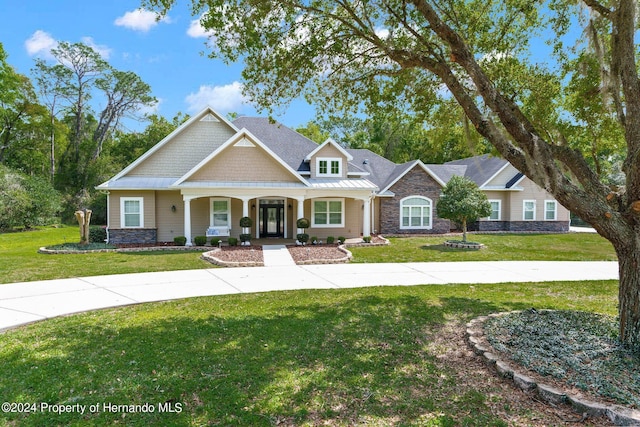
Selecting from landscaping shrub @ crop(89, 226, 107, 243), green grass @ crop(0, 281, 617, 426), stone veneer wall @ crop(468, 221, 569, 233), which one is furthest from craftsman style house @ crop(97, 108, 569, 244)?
green grass @ crop(0, 281, 617, 426)

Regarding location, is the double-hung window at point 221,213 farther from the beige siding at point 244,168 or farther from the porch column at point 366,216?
the porch column at point 366,216

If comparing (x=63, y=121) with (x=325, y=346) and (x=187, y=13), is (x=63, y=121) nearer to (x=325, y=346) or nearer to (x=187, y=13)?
(x=187, y=13)

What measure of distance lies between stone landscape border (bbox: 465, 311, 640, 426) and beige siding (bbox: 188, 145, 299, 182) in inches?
568

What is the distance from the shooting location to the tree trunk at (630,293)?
4410 mm

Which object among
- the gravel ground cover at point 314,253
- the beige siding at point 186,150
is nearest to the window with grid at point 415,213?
the gravel ground cover at point 314,253

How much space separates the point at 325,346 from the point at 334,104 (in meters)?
5.53

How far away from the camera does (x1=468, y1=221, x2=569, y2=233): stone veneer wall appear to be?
83.6ft

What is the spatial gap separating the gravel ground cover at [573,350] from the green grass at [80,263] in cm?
883

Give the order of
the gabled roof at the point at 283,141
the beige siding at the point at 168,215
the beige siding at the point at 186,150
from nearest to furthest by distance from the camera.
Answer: the beige siding at the point at 168,215, the beige siding at the point at 186,150, the gabled roof at the point at 283,141

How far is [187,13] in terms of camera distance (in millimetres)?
6422

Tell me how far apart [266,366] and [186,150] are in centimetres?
1668

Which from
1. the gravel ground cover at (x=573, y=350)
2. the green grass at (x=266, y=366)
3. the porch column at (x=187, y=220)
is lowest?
the green grass at (x=266, y=366)

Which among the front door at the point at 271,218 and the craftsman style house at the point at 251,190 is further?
the front door at the point at 271,218

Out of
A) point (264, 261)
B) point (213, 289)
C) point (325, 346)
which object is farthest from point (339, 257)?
point (325, 346)
